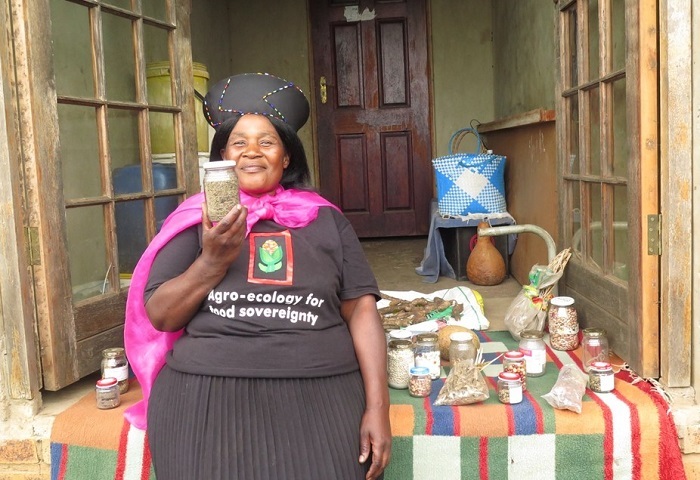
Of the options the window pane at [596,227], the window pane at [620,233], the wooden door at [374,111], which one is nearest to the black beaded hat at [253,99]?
the window pane at [620,233]

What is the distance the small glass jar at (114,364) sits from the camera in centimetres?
218

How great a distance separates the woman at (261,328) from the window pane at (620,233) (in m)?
0.91

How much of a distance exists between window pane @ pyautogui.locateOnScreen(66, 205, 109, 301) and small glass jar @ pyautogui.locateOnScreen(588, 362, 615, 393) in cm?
151

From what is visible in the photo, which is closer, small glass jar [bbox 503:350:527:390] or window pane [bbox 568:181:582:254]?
small glass jar [bbox 503:350:527:390]

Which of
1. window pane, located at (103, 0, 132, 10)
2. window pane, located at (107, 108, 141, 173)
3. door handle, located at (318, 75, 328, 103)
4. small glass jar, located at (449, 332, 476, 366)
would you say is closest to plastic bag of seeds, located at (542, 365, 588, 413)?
small glass jar, located at (449, 332, 476, 366)

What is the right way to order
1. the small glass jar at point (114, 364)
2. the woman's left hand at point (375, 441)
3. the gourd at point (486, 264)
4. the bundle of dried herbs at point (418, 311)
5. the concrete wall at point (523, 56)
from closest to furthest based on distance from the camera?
the woman's left hand at point (375, 441) → the small glass jar at point (114, 364) → the bundle of dried herbs at point (418, 311) → the concrete wall at point (523, 56) → the gourd at point (486, 264)

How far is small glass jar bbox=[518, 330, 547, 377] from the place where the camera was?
2273 mm

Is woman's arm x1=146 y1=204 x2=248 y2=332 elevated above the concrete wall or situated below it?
below

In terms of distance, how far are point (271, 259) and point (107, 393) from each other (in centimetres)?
77

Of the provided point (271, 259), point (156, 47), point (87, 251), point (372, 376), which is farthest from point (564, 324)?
point (156, 47)

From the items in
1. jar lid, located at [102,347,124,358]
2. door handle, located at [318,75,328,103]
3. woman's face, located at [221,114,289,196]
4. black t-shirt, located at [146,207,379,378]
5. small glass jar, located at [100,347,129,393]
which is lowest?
small glass jar, located at [100,347,129,393]

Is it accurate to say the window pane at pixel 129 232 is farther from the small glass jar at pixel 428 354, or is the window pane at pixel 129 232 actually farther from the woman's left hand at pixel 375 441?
the woman's left hand at pixel 375 441

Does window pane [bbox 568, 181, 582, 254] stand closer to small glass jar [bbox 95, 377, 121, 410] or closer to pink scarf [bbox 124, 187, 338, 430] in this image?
pink scarf [bbox 124, 187, 338, 430]

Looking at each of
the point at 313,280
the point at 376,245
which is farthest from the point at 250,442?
the point at 376,245
